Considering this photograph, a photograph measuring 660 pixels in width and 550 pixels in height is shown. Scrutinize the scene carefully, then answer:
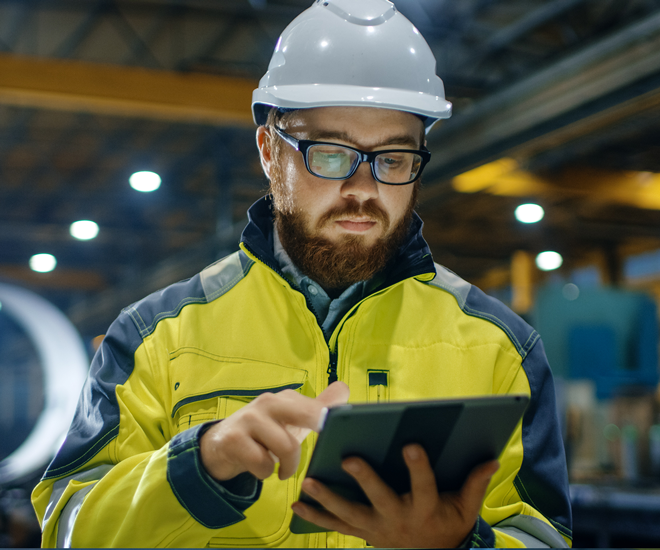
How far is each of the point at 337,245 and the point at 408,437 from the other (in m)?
0.57

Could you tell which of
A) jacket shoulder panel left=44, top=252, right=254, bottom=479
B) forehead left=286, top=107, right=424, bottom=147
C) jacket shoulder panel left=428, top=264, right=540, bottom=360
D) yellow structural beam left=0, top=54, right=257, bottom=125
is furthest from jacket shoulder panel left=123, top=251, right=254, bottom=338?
yellow structural beam left=0, top=54, right=257, bottom=125

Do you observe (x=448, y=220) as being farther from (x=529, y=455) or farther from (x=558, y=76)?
(x=529, y=455)

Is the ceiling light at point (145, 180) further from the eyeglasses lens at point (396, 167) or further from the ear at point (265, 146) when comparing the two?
the eyeglasses lens at point (396, 167)

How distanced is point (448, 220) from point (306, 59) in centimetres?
1082

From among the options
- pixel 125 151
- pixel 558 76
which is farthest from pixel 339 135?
pixel 125 151

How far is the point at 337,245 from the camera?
1.43 m

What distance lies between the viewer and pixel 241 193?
34.8ft

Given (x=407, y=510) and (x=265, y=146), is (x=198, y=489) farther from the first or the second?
(x=265, y=146)

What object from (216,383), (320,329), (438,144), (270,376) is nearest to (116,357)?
(216,383)

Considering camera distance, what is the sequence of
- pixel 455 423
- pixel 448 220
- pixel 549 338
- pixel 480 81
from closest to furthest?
pixel 455 423
pixel 549 338
pixel 480 81
pixel 448 220

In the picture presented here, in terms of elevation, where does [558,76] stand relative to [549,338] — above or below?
above

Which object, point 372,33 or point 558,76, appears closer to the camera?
point 372,33

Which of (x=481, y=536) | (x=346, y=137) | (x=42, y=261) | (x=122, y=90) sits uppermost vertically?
(x=42, y=261)

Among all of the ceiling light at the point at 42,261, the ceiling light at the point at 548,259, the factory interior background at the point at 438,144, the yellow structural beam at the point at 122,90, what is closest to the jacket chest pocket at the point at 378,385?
the factory interior background at the point at 438,144
